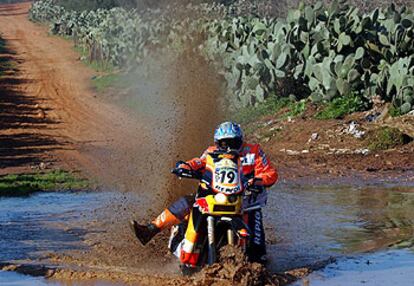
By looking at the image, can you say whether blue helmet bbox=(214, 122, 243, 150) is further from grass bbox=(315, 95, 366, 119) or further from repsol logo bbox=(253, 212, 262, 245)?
grass bbox=(315, 95, 366, 119)

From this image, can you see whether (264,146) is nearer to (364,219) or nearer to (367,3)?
(364,219)

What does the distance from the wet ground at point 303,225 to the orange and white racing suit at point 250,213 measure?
1.72 ft

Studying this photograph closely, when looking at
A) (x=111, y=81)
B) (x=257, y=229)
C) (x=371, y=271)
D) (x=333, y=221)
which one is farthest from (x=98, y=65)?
(x=371, y=271)

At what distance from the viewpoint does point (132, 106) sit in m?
30.7

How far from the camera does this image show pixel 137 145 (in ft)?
72.3

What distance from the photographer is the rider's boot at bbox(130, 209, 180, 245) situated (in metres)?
9.73

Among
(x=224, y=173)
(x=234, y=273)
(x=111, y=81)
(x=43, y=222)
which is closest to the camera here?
(x=234, y=273)

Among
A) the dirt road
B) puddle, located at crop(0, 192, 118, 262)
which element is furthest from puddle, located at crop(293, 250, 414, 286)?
the dirt road

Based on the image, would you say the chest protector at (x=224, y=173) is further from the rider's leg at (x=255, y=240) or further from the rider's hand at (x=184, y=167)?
the rider's leg at (x=255, y=240)

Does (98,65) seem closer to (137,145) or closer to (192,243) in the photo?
(137,145)

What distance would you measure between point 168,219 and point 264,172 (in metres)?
1.13

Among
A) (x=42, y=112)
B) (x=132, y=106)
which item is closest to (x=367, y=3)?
(x=132, y=106)

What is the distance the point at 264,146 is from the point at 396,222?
7973 millimetres

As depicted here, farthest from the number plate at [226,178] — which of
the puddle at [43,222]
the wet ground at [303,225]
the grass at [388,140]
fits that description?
the grass at [388,140]
